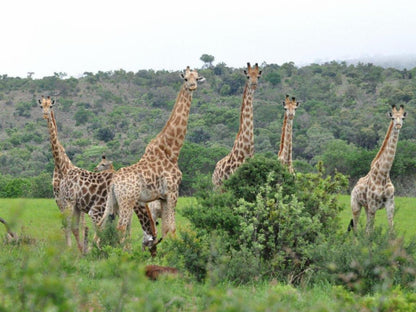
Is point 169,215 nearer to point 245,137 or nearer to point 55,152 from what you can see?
point 245,137

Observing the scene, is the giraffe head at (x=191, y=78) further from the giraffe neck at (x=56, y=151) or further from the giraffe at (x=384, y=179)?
the giraffe at (x=384, y=179)

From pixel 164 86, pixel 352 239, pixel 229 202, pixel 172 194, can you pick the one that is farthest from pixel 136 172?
pixel 164 86

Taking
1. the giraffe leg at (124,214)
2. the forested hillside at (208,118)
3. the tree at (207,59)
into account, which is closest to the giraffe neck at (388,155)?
the giraffe leg at (124,214)

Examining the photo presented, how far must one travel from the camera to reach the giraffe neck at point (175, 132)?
9398mm

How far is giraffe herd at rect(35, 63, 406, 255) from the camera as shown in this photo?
8656 millimetres

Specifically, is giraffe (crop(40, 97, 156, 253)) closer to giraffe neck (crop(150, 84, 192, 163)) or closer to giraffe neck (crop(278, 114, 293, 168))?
giraffe neck (crop(150, 84, 192, 163))

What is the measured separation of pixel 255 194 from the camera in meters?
8.37

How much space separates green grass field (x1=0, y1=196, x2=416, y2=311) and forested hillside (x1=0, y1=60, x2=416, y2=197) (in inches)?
761

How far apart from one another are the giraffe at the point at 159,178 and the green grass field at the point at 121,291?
2.69 feet

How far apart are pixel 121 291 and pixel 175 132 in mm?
5810

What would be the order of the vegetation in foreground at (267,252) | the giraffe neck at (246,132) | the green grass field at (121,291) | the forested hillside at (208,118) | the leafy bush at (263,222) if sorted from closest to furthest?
the green grass field at (121,291) → the vegetation in foreground at (267,252) → the leafy bush at (263,222) → the giraffe neck at (246,132) → the forested hillside at (208,118)

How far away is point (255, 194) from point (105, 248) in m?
2.01

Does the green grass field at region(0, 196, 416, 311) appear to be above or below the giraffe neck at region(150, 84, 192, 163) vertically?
below

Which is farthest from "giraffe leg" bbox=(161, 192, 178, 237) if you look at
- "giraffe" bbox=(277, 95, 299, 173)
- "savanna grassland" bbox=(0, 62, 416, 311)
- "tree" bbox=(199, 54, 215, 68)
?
"tree" bbox=(199, 54, 215, 68)
